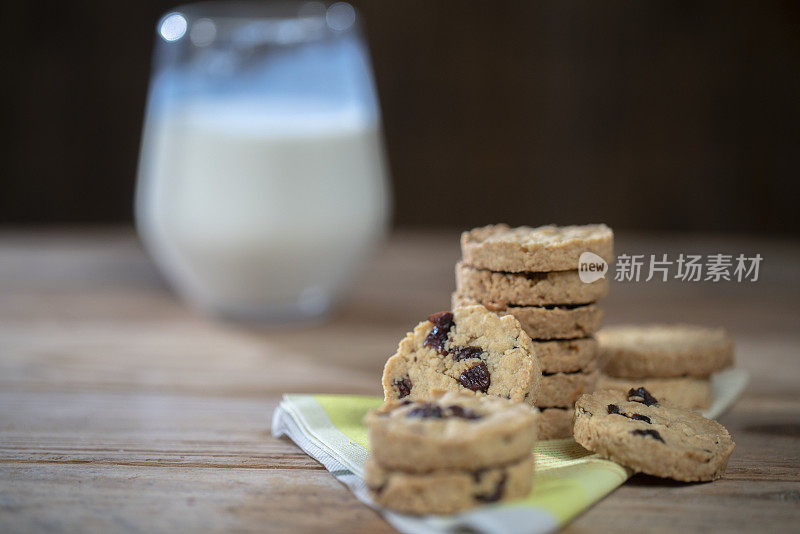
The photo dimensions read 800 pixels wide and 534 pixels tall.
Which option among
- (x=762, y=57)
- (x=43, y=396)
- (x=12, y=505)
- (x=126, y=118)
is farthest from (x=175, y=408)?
(x=762, y=57)

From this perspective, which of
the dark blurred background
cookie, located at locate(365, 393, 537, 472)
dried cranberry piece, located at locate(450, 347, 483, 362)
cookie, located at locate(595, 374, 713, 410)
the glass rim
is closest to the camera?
cookie, located at locate(365, 393, 537, 472)

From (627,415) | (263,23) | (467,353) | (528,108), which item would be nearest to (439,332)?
(467,353)

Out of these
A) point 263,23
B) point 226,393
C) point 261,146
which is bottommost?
point 226,393

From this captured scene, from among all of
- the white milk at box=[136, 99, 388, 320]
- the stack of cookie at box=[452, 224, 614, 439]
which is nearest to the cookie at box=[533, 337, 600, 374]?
the stack of cookie at box=[452, 224, 614, 439]

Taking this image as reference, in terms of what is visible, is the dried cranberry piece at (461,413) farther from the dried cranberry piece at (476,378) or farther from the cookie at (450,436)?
the dried cranberry piece at (476,378)

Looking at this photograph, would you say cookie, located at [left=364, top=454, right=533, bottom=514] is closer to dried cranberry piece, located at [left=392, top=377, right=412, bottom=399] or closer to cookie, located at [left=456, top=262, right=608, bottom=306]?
dried cranberry piece, located at [left=392, top=377, right=412, bottom=399]

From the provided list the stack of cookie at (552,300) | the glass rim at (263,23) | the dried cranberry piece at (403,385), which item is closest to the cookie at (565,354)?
the stack of cookie at (552,300)

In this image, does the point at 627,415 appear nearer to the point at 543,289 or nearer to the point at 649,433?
the point at 649,433
